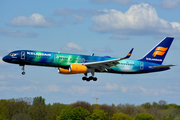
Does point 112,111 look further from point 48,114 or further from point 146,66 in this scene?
point 146,66

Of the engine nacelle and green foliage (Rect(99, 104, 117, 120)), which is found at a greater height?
the engine nacelle

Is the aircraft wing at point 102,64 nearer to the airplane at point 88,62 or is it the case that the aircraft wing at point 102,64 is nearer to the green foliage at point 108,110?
the airplane at point 88,62

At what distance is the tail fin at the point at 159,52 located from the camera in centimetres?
7406

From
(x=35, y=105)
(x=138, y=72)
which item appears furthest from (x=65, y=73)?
(x=35, y=105)

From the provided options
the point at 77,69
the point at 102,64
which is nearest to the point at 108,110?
the point at 102,64

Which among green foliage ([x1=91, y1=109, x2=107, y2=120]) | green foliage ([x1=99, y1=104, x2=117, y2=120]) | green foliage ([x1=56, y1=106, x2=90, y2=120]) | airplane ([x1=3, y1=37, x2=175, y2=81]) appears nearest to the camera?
airplane ([x1=3, y1=37, x2=175, y2=81])

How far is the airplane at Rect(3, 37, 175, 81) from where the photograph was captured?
6106 cm

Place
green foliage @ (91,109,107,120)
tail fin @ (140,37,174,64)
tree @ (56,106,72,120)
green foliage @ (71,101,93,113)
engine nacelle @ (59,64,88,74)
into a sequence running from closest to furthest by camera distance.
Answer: engine nacelle @ (59,64,88,74)
tail fin @ (140,37,174,64)
tree @ (56,106,72,120)
green foliage @ (91,109,107,120)
green foliage @ (71,101,93,113)

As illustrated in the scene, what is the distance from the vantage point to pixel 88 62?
214 ft

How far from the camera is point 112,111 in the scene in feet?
457

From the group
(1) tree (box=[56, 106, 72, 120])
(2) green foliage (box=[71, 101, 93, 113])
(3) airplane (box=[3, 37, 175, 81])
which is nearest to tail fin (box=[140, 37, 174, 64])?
(3) airplane (box=[3, 37, 175, 81])

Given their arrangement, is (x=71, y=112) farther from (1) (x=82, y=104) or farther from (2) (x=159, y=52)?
(2) (x=159, y=52)

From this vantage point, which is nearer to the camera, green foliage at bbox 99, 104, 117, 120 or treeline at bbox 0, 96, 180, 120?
treeline at bbox 0, 96, 180, 120

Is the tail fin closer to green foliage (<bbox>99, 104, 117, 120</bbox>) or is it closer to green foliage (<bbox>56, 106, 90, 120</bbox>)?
green foliage (<bbox>56, 106, 90, 120</bbox>)
